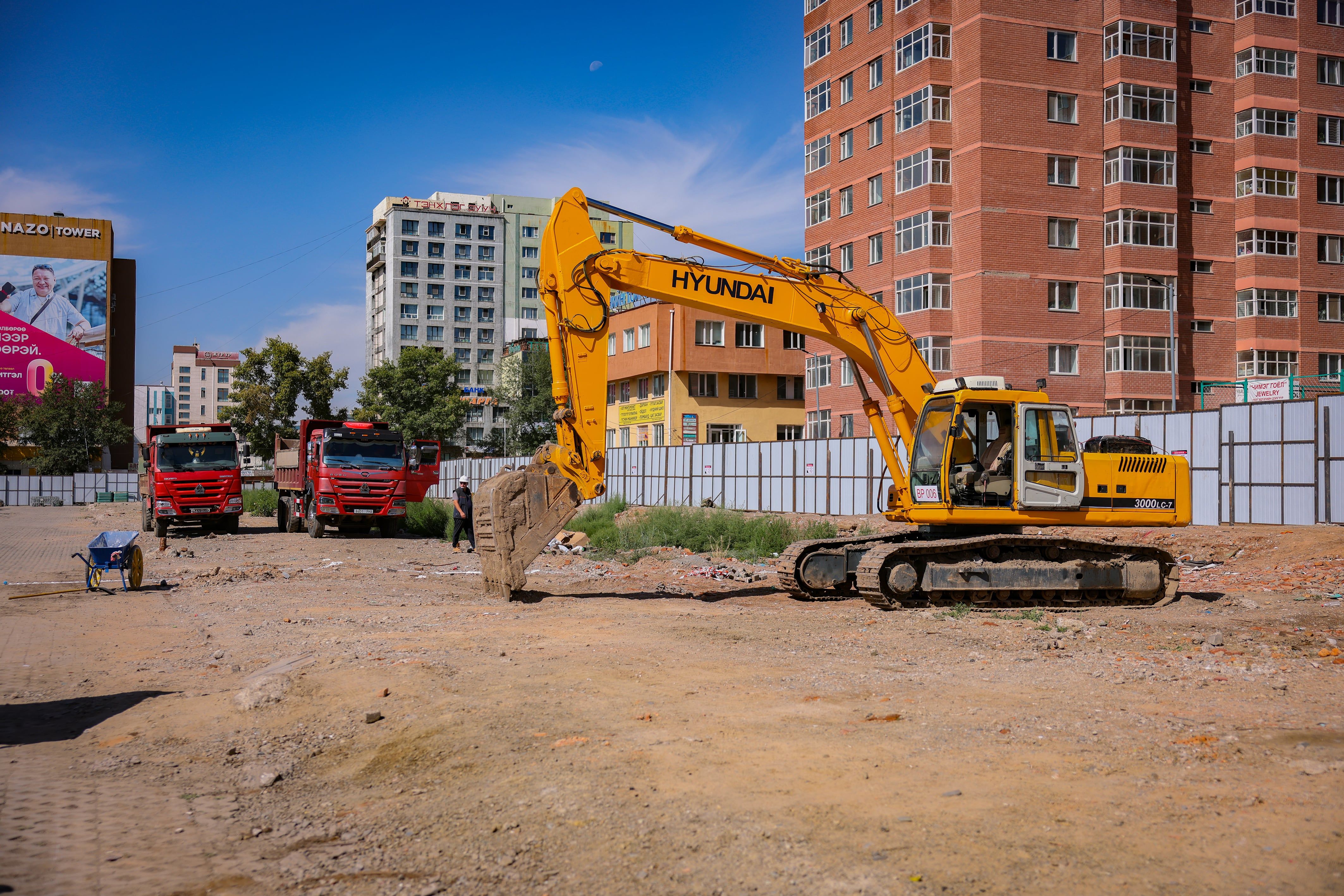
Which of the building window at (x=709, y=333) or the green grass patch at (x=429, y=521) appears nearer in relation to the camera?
the green grass patch at (x=429, y=521)

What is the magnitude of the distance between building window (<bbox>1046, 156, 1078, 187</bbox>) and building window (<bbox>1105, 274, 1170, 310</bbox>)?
443 cm

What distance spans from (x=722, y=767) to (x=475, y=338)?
4542 inches

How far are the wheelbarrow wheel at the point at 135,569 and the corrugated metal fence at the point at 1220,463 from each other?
13.1 metres

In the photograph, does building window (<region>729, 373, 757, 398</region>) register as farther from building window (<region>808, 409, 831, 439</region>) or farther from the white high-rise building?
the white high-rise building

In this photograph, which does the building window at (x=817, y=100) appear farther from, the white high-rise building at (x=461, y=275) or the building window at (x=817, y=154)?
the white high-rise building at (x=461, y=275)

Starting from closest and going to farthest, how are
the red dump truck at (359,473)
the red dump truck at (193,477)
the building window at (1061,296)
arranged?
the red dump truck at (359,473) < the red dump truck at (193,477) < the building window at (1061,296)

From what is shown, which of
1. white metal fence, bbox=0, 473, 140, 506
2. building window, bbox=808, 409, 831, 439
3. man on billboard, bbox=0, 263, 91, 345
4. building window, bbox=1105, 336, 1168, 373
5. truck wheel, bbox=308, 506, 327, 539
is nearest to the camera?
truck wheel, bbox=308, 506, 327, 539

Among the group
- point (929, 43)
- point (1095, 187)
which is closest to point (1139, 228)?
point (1095, 187)

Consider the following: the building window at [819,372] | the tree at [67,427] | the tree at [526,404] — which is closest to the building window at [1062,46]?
the building window at [819,372]

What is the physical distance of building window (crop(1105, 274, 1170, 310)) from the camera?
43750mm

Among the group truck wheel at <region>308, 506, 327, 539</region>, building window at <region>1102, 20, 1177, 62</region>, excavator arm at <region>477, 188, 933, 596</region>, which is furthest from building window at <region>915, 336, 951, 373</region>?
excavator arm at <region>477, 188, 933, 596</region>

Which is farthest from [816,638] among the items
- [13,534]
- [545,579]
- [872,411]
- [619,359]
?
[619,359]

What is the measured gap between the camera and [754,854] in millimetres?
4852

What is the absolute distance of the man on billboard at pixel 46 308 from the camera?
86625mm
